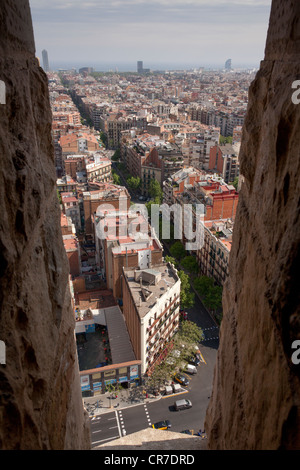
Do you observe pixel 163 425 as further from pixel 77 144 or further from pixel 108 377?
pixel 77 144

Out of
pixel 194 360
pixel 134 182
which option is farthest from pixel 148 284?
pixel 134 182

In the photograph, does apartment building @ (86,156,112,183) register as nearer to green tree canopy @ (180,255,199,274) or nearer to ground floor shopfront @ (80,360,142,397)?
green tree canopy @ (180,255,199,274)

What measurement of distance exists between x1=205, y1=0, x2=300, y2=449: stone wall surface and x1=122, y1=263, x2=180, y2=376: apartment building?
44.6ft

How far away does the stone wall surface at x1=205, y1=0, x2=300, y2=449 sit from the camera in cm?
297

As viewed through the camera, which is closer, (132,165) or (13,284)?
(13,284)

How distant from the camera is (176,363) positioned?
20.6 meters

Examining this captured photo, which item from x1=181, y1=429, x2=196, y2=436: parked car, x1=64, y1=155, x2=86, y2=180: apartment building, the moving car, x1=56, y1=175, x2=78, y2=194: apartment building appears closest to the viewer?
x1=181, y1=429, x2=196, y2=436: parked car

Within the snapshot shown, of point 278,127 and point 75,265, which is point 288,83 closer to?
point 278,127

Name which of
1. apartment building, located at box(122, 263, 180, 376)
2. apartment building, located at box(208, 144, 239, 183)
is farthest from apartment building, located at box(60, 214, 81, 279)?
apartment building, located at box(208, 144, 239, 183)

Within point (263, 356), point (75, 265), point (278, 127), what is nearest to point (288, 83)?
point (278, 127)

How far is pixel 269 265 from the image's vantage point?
358 centimetres

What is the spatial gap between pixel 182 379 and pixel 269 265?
1908 cm

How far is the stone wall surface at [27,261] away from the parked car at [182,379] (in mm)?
16958

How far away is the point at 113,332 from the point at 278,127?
19860 millimetres
